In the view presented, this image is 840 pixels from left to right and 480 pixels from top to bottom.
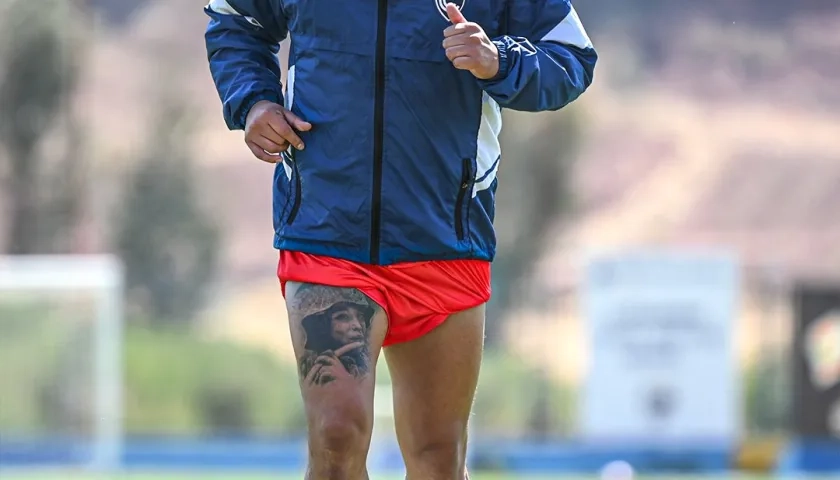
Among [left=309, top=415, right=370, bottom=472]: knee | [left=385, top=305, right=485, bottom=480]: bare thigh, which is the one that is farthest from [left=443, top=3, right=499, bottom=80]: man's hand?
[left=309, top=415, right=370, bottom=472]: knee

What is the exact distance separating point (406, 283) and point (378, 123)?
1.34ft

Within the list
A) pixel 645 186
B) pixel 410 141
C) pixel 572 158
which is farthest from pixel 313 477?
pixel 645 186

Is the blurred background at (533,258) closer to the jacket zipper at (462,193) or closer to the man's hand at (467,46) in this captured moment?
the jacket zipper at (462,193)

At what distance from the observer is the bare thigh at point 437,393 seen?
13.3 feet

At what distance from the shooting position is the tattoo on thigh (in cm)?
377

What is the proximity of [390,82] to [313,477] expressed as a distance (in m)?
0.97

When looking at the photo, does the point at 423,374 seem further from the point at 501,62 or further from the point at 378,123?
the point at 501,62

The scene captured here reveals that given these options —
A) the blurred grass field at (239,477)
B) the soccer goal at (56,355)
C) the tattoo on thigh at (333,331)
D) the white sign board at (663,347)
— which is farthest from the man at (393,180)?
the soccer goal at (56,355)

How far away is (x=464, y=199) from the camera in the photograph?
4.00 metres

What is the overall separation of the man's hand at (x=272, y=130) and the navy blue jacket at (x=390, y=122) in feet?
0.13

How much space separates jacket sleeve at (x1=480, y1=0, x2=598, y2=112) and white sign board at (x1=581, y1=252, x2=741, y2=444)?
839cm

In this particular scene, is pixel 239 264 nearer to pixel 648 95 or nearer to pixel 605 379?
pixel 648 95

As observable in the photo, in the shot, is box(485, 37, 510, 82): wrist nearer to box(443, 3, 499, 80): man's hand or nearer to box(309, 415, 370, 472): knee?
box(443, 3, 499, 80): man's hand

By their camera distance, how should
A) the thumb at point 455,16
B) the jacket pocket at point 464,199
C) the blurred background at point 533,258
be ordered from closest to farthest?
1. the thumb at point 455,16
2. the jacket pocket at point 464,199
3. the blurred background at point 533,258
